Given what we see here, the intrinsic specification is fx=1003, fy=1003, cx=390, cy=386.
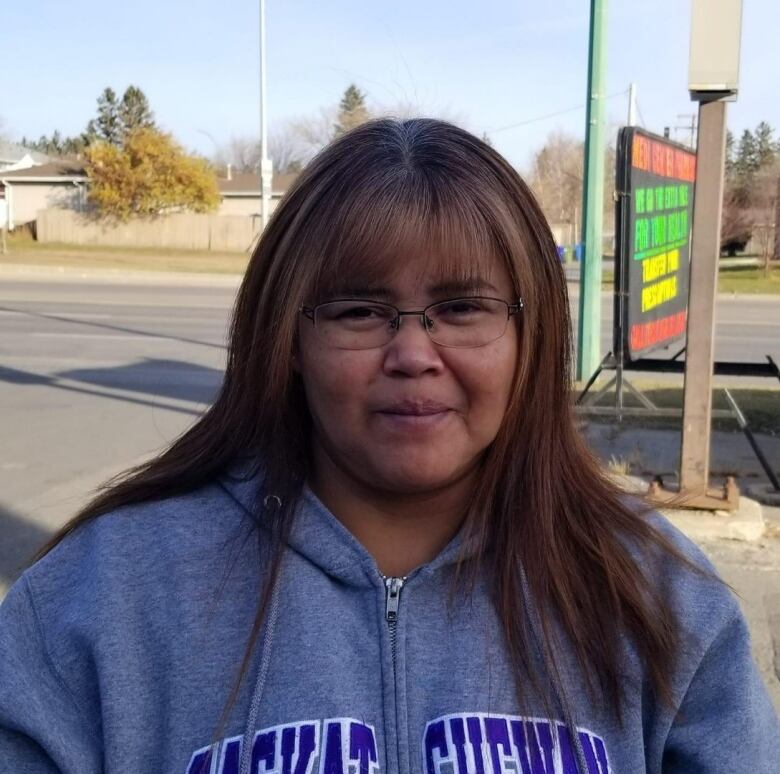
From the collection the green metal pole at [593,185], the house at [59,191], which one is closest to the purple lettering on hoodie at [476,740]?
the green metal pole at [593,185]

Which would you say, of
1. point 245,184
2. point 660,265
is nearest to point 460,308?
point 660,265

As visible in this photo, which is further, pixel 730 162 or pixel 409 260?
pixel 730 162

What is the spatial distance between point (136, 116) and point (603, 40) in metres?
62.9

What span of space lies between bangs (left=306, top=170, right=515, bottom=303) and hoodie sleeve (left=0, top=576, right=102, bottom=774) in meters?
0.65

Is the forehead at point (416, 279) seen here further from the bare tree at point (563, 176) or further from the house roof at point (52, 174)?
the house roof at point (52, 174)

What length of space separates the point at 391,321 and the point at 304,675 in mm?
518

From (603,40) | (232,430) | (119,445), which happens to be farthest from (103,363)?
(232,430)

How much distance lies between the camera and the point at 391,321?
4.75 feet

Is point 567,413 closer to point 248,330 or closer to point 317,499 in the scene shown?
point 317,499

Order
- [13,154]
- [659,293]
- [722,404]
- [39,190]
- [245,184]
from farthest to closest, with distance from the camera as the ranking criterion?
[13,154]
[245,184]
[39,190]
[722,404]
[659,293]

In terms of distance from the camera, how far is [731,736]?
1.42 metres

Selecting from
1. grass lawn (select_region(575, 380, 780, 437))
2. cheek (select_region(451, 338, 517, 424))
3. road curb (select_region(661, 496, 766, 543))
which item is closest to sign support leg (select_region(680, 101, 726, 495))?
Answer: road curb (select_region(661, 496, 766, 543))

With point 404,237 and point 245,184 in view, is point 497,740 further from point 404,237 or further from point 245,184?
point 245,184

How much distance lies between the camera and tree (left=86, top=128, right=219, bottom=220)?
140 feet
